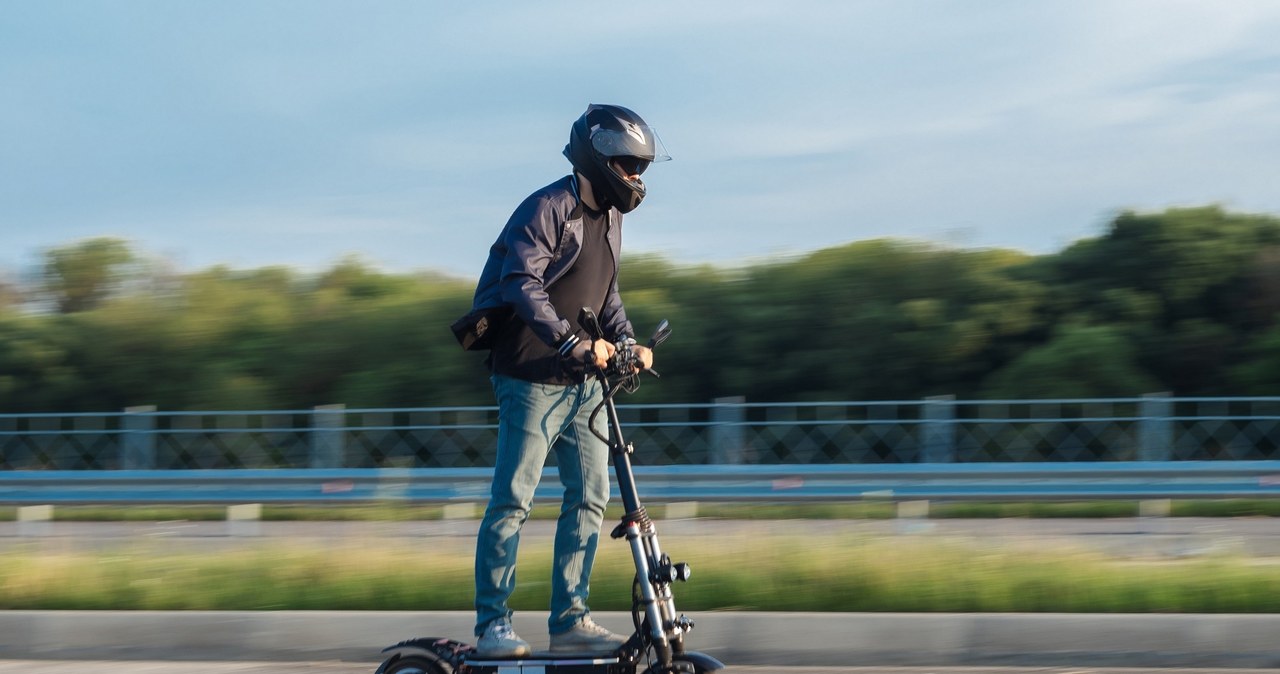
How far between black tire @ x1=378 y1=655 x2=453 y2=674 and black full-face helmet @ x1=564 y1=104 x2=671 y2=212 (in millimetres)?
1494

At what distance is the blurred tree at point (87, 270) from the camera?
62.5 feet

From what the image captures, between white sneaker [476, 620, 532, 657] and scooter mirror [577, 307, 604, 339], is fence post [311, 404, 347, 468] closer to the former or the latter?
white sneaker [476, 620, 532, 657]

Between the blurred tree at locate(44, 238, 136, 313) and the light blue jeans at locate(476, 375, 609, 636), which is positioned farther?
the blurred tree at locate(44, 238, 136, 313)

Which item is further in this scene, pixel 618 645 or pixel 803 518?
pixel 803 518

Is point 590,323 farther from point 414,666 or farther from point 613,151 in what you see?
point 414,666

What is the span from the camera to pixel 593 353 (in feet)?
13.2

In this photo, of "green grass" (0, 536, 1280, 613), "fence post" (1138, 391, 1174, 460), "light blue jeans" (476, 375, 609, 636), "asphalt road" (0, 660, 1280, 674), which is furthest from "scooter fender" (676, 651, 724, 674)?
"fence post" (1138, 391, 1174, 460)

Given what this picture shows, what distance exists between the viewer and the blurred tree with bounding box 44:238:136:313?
62.5ft

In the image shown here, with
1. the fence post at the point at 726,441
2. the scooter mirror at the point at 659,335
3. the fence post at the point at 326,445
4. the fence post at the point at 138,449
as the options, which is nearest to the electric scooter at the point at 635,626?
the scooter mirror at the point at 659,335

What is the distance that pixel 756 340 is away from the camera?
15.5 metres

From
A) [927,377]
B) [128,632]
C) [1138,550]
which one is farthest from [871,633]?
[927,377]

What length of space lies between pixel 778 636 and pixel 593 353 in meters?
1.70

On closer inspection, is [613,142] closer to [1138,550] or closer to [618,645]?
[618,645]

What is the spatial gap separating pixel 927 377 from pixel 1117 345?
1988mm
